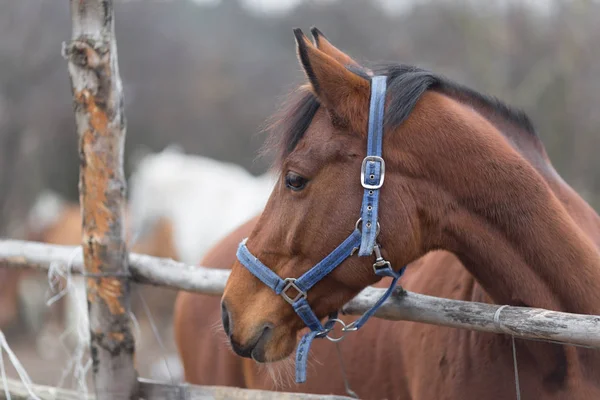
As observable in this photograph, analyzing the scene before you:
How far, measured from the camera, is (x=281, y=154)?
2170 millimetres

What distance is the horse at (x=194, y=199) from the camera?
786cm

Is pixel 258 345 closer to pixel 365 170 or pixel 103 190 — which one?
pixel 365 170

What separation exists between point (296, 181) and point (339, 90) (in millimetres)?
322

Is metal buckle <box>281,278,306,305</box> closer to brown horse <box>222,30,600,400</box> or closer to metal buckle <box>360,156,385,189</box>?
brown horse <box>222,30,600,400</box>

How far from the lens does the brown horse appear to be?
2.02m

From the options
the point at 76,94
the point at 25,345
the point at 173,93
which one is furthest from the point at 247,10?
the point at 76,94

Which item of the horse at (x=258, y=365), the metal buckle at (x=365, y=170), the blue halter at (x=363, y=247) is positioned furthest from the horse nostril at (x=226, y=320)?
the metal buckle at (x=365, y=170)

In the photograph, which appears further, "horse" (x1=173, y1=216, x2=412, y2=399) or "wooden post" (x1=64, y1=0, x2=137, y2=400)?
"horse" (x1=173, y1=216, x2=412, y2=399)

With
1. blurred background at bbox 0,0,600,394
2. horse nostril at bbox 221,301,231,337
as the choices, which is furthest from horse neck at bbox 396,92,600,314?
blurred background at bbox 0,0,600,394

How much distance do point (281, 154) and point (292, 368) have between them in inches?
43.6

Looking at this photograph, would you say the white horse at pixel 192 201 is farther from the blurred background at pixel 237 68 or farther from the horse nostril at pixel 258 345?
the horse nostril at pixel 258 345

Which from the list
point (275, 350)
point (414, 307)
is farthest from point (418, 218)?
point (275, 350)

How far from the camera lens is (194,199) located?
326 inches

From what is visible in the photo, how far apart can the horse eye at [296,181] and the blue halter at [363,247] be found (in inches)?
7.8
